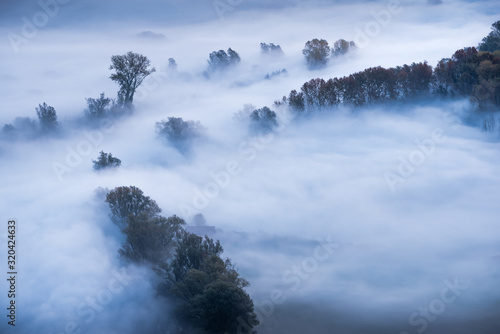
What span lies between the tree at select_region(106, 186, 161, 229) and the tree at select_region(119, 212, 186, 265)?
190 inches

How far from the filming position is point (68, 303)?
129 feet

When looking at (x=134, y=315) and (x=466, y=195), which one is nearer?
(x=134, y=315)

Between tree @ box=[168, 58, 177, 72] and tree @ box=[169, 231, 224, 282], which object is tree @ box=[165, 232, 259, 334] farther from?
tree @ box=[168, 58, 177, 72]

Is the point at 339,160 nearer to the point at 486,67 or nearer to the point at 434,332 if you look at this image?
the point at 486,67

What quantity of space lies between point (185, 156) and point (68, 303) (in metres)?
37.8

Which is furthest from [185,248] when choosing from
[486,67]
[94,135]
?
[486,67]

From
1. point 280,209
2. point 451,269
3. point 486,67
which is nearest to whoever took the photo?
point 451,269
